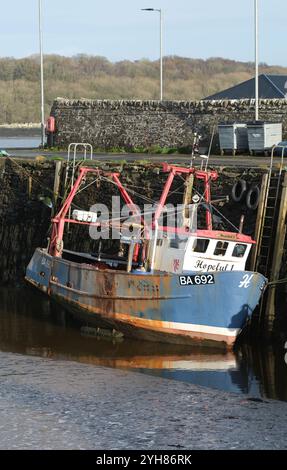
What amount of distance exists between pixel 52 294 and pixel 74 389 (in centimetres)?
532

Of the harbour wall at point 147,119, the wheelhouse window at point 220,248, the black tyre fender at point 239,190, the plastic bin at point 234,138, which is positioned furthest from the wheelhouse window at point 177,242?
the harbour wall at point 147,119

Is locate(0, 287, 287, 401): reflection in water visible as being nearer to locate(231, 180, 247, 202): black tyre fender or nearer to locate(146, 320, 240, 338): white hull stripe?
locate(146, 320, 240, 338): white hull stripe

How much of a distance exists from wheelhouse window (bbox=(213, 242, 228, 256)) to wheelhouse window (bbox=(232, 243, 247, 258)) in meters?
0.17

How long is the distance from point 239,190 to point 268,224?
1.23 m

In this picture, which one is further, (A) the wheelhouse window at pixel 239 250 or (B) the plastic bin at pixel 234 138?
(B) the plastic bin at pixel 234 138

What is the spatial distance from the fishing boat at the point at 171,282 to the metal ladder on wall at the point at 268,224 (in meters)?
0.38

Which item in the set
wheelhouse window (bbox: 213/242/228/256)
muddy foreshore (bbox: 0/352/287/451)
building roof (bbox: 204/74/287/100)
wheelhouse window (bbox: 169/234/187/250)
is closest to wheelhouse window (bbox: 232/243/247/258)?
wheelhouse window (bbox: 213/242/228/256)

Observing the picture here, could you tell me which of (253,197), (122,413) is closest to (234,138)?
(253,197)

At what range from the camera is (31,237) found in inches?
909

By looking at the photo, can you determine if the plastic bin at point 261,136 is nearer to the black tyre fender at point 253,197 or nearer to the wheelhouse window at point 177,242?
the black tyre fender at point 253,197

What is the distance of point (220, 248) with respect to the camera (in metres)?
17.0

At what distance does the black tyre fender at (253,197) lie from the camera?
18.5 m

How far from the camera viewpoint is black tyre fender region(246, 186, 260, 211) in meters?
18.5

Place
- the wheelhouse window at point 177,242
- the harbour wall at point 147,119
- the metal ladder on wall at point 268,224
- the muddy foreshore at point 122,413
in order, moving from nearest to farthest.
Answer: the muddy foreshore at point 122,413
the wheelhouse window at point 177,242
the metal ladder on wall at point 268,224
the harbour wall at point 147,119
